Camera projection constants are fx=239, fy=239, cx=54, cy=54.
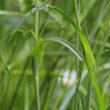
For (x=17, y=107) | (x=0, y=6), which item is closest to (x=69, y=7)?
(x=0, y=6)

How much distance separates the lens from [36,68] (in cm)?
40

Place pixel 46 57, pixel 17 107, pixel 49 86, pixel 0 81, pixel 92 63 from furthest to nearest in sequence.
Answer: pixel 46 57
pixel 17 107
pixel 49 86
pixel 0 81
pixel 92 63

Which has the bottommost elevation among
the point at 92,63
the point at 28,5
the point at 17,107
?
the point at 17,107

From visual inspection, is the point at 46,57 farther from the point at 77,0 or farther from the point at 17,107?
the point at 77,0

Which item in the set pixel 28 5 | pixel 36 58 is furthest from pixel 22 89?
pixel 36 58

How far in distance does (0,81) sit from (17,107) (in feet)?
1.18

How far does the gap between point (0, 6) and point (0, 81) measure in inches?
18.6

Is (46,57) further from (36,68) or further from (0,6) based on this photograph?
(36,68)

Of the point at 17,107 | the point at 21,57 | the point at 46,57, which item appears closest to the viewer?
the point at 17,107

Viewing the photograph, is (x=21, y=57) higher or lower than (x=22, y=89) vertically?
higher

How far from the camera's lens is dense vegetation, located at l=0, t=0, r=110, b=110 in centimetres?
35

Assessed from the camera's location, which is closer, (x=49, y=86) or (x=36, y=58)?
(x=36, y=58)

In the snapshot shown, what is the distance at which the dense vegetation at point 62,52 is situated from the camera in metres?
0.35

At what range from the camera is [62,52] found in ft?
2.14
